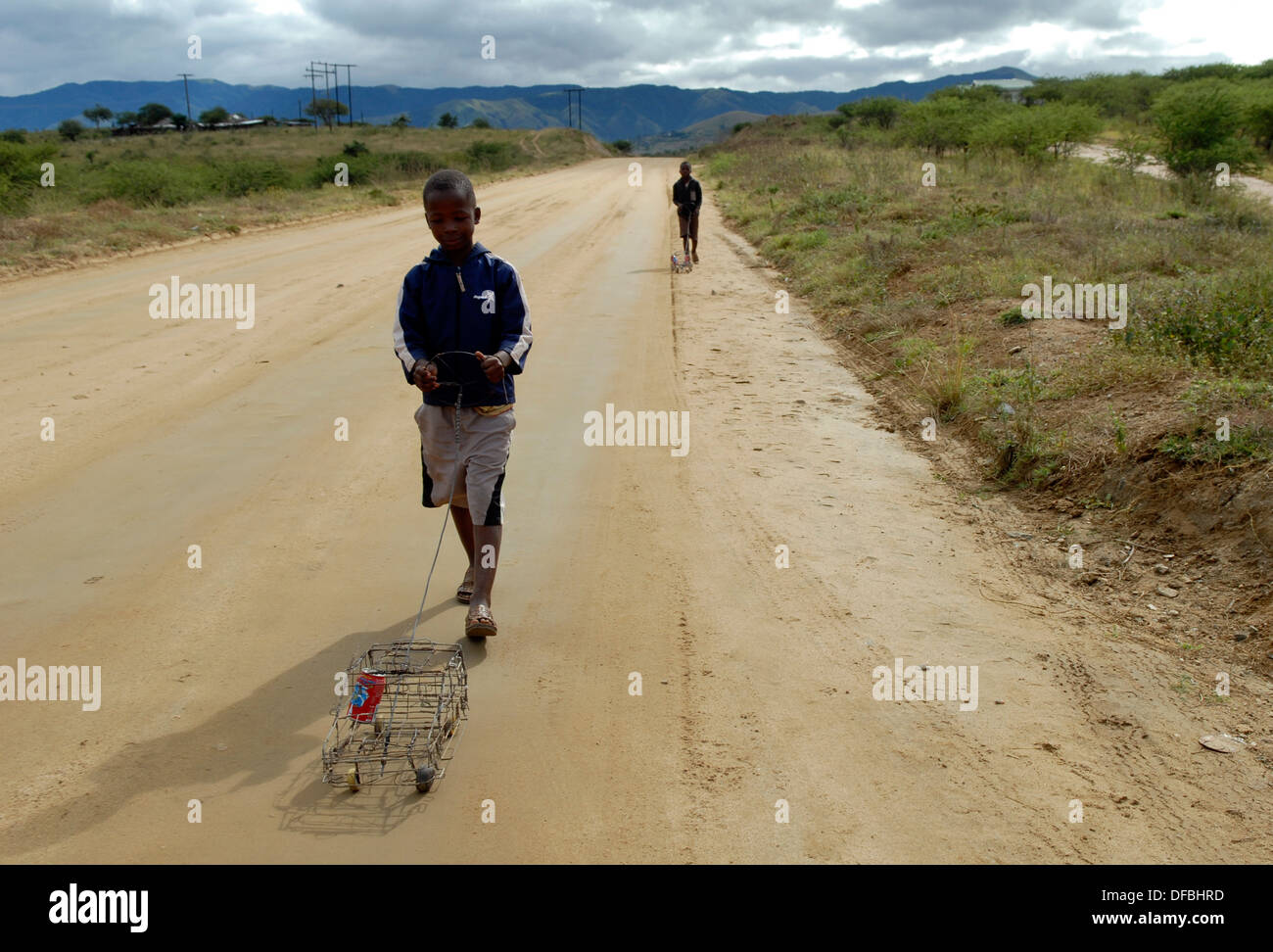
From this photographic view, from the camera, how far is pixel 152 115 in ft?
331

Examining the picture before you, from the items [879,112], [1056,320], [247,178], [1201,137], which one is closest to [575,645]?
[1056,320]

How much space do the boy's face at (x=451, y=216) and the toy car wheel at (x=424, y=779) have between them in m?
2.18

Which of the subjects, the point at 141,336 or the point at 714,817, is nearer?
the point at 714,817

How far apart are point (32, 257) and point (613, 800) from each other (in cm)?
1595

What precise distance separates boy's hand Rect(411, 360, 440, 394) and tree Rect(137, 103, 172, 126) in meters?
111

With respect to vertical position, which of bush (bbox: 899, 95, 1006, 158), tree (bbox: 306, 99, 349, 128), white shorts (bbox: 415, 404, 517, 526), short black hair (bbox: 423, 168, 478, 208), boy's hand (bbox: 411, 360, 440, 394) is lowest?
white shorts (bbox: 415, 404, 517, 526)

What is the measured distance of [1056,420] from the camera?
7289 mm

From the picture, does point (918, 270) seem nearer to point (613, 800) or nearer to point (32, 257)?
point (613, 800)

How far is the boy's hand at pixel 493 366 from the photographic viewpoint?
425cm

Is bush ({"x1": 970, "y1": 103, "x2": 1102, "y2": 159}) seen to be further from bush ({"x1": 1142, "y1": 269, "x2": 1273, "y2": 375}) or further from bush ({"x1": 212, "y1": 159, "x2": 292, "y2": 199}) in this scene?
bush ({"x1": 212, "y1": 159, "x2": 292, "y2": 199})

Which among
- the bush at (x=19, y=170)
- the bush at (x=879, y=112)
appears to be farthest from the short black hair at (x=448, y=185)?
the bush at (x=879, y=112)

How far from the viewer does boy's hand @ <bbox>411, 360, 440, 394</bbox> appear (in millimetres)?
4215

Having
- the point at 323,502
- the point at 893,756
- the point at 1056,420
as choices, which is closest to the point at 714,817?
the point at 893,756

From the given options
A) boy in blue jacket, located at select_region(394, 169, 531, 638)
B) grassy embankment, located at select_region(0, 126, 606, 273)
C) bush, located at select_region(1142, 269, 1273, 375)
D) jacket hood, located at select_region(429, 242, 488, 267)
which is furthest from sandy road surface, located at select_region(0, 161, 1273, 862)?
grassy embankment, located at select_region(0, 126, 606, 273)
